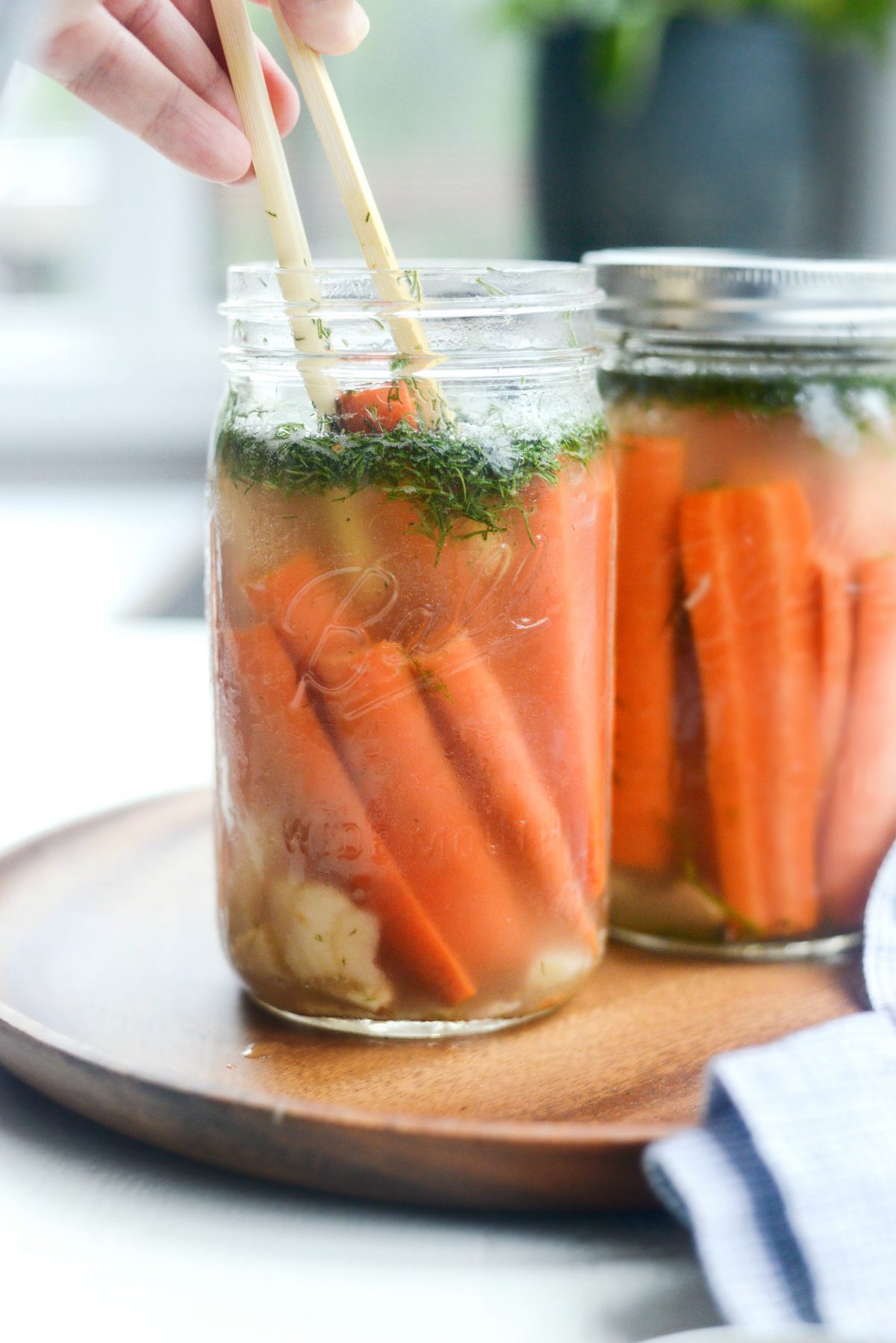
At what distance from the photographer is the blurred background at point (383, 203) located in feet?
5.83

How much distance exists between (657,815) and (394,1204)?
0.31m

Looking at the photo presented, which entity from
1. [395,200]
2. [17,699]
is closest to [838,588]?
[17,699]

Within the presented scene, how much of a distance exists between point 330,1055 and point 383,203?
2308mm

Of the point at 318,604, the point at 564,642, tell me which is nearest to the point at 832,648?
the point at 564,642

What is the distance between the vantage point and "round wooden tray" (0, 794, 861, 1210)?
1.85 ft

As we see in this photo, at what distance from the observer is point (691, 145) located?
1.78m

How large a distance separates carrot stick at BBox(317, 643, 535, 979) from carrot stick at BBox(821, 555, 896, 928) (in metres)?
0.22

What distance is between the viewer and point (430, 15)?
2633 millimetres

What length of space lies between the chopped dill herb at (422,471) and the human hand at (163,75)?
17 cm

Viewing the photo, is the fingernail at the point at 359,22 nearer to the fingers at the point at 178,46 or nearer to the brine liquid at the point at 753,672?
the fingers at the point at 178,46

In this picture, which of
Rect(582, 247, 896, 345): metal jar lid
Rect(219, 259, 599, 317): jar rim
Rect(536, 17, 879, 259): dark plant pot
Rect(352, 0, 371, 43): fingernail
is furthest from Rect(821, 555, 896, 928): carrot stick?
Rect(536, 17, 879, 259): dark plant pot

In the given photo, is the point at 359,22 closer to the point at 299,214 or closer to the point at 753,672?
the point at 299,214

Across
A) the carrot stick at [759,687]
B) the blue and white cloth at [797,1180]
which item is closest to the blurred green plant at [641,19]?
the carrot stick at [759,687]

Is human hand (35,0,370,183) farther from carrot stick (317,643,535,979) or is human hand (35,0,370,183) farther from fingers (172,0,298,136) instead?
carrot stick (317,643,535,979)
